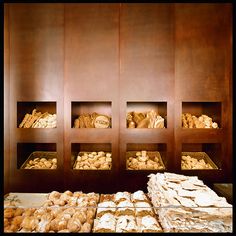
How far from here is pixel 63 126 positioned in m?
3.09

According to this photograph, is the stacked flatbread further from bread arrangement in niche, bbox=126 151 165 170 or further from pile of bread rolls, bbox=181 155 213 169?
pile of bread rolls, bbox=181 155 213 169

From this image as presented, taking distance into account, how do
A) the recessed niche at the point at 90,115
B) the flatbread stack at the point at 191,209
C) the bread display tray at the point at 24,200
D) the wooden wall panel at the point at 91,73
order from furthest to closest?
1. the recessed niche at the point at 90,115
2. the wooden wall panel at the point at 91,73
3. the bread display tray at the point at 24,200
4. the flatbread stack at the point at 191,209

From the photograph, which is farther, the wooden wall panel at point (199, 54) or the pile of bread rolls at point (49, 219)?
the wooden wall panel at point (199, 54)

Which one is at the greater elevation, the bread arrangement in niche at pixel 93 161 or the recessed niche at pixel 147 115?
the recessed niche at pixel 147 115

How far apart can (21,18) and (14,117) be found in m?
1.28

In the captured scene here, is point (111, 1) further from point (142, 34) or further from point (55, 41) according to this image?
point (55, 41)

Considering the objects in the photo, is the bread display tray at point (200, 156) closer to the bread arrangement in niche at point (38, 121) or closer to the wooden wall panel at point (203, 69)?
the wooden wall panel at point (203, 69)

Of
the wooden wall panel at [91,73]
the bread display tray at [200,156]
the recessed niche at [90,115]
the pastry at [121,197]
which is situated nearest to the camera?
the pastry at [121,197]

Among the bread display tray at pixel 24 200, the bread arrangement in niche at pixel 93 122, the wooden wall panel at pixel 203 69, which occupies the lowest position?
the bread display tray at pixel 24 200

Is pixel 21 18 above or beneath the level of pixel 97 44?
above

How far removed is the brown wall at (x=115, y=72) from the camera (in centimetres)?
309

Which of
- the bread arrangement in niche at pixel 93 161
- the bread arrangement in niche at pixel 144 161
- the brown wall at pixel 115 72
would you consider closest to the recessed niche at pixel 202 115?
the brown wall at pixel 115 72

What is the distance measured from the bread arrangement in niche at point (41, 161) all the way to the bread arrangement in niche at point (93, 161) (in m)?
0.32

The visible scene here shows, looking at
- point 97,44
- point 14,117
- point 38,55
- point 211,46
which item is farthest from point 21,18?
point 211,46
